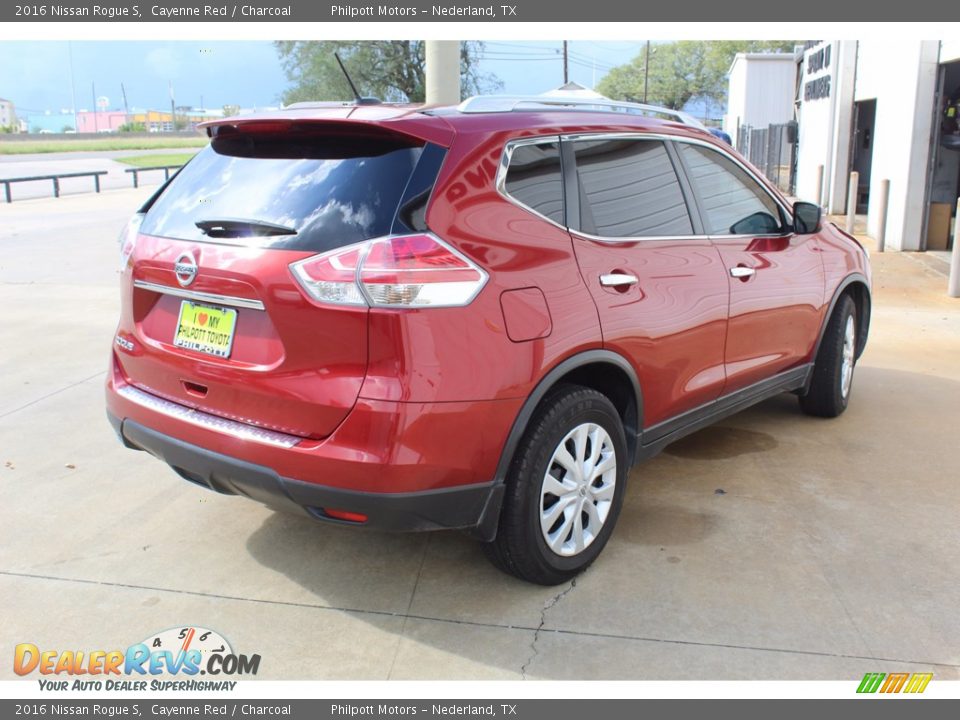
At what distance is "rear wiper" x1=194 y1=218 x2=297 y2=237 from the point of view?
3061 millimetres

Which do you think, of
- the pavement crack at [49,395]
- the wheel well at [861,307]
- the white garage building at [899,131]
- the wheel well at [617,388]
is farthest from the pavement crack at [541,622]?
the white garage building at [899,131]

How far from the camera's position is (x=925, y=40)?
12.3 metres

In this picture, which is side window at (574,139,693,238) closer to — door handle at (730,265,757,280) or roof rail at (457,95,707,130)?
roof rail at (457,95,707,130)

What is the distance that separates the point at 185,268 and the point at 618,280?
5.40ft

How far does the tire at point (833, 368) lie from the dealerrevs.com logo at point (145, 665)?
3.77m

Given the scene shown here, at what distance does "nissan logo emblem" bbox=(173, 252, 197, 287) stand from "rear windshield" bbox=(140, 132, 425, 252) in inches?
3.1

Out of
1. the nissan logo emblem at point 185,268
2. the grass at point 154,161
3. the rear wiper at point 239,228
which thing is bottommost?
the grass at point 154,161

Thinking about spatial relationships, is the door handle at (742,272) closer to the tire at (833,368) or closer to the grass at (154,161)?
the tire at (833,368)

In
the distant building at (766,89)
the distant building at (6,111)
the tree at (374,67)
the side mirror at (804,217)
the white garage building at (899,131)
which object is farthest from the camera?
the distant building at (6,111)

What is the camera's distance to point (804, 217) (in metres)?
4.96

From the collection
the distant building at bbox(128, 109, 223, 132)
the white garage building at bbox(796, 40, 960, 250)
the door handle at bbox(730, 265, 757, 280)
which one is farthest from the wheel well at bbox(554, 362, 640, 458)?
the distant building at bbox(128, 109, 223, 132)

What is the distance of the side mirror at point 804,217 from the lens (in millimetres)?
4949

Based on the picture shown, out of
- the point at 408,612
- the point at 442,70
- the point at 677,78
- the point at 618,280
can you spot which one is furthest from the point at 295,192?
the point at 677,78

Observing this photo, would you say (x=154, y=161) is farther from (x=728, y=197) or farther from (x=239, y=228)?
(x=239, y=228)
